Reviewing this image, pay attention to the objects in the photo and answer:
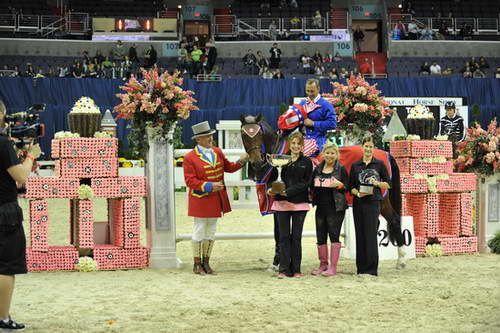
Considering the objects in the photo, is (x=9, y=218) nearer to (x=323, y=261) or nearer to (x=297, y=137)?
(x=297, y=137)

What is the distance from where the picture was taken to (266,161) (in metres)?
7.65

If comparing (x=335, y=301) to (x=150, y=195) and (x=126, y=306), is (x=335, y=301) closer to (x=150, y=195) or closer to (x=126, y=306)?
(x=126, y=306)

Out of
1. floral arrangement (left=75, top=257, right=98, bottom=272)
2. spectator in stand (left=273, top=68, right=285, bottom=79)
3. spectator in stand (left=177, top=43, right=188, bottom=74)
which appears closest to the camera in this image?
floral arrangement (left=75, top=257, right=98, bottom=272)

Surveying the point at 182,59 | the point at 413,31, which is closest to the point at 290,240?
the point at 182,59

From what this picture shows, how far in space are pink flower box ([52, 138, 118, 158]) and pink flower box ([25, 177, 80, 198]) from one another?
261 mm

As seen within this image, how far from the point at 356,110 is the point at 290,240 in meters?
2.37

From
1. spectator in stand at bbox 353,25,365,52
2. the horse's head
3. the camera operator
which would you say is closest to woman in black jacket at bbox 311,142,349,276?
the horse's head

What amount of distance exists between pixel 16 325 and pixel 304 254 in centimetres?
475

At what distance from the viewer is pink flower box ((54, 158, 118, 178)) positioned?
27.1 ft

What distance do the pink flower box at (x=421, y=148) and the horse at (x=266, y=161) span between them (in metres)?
1.31

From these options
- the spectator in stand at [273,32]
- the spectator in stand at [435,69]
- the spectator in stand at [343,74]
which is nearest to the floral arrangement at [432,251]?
the spectator in stand at [343,74]

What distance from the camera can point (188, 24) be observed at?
34125 mm

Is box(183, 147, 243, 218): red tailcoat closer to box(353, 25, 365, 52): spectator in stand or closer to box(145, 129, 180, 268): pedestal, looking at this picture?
box(145, 129, 180, 268): pedestal

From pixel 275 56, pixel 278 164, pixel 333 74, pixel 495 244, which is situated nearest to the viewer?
pixel 278 164
